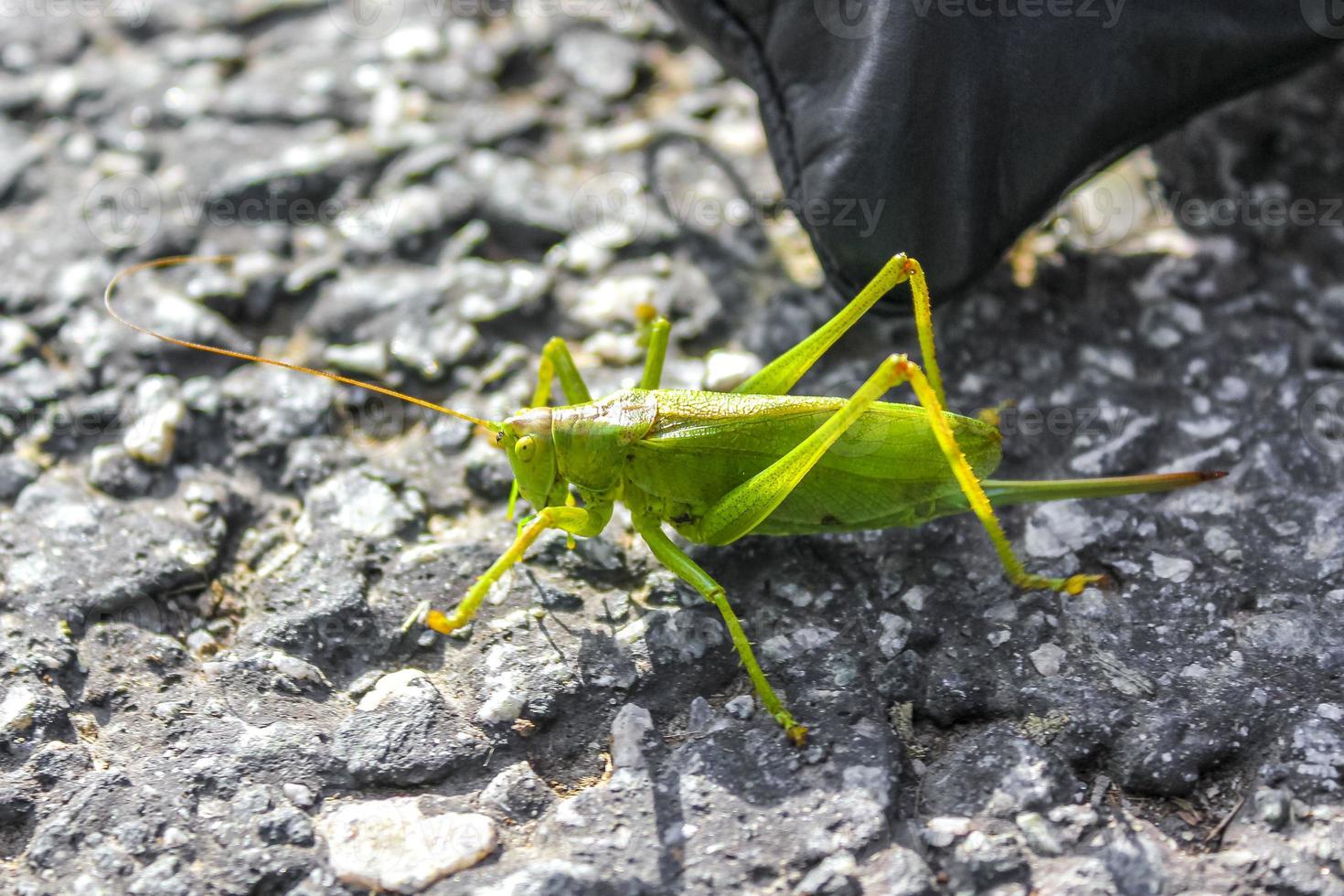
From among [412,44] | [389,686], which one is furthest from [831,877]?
[412,44]

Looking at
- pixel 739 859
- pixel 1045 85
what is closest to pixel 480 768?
pixel 739 859

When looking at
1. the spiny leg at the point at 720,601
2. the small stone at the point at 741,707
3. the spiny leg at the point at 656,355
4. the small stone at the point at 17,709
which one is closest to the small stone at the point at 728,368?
the spiny leg at the point at 656,355

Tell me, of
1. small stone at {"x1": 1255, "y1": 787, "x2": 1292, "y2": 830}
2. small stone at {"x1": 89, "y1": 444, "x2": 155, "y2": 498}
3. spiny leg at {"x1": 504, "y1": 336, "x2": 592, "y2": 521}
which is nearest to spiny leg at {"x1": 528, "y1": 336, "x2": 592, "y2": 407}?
spiny leg at {"x1": 504, "y1": 336, "x2": 592, "y2": 521}

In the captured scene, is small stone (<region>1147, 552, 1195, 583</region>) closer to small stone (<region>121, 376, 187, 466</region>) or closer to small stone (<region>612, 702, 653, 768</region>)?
small stone (<region>612, 702, 653, 768</region>)
